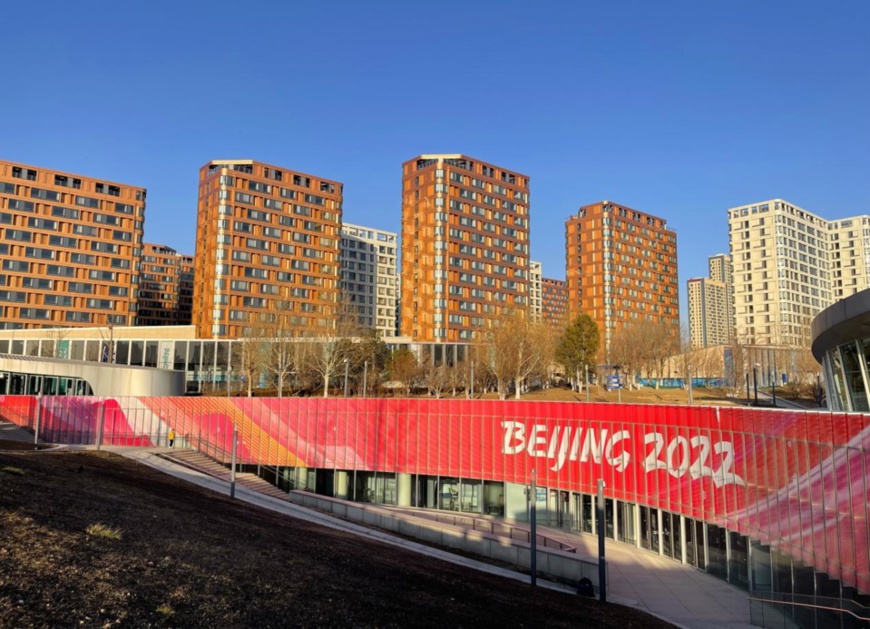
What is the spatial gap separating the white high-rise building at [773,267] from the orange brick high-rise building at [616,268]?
783 inches

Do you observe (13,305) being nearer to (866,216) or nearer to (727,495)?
(727,495)

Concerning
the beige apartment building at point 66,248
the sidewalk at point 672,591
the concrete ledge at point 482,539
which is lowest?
the sidewalk at point 672,591

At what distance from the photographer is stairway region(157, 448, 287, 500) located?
4169cm

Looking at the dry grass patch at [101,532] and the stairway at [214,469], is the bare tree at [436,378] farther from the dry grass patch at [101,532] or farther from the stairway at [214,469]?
the dry grass patch at [101,532]

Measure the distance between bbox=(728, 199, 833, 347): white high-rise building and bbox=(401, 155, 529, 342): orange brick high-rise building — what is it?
6197 centimetres

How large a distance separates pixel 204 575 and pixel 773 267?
6529 inches

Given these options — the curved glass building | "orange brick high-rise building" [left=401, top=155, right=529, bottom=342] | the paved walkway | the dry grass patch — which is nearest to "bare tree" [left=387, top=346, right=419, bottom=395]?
"orange brick high-rise building" [left=401, top=155, right=529, bottom=342]

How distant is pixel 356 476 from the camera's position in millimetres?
46125

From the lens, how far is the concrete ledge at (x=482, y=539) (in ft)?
87.4

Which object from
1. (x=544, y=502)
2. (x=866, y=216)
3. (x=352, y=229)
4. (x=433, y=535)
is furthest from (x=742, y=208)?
(x=433, y=535)

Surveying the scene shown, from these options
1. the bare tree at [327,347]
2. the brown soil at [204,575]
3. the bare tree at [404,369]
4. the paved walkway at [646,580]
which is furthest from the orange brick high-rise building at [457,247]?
the brown soil at [204,575]

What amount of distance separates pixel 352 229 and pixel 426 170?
7627cm

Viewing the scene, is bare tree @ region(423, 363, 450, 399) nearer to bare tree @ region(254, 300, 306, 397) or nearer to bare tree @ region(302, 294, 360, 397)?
bare tree @ region(302, 294, 360, 397)

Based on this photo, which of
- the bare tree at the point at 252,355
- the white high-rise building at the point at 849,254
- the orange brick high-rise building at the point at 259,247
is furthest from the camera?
the white high-rise building at the point at 849,254
